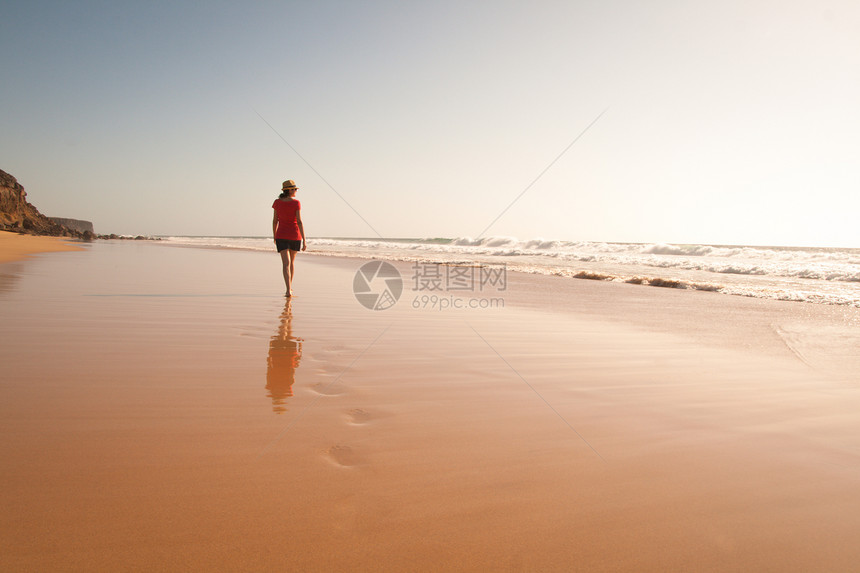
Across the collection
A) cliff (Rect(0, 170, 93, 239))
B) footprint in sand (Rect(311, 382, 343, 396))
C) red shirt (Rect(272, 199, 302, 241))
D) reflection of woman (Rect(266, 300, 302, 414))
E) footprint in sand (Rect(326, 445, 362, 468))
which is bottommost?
footprint in sand (Rect(326, 445, 362, 468))

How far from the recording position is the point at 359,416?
2.32 metres

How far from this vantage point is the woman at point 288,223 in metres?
7.64

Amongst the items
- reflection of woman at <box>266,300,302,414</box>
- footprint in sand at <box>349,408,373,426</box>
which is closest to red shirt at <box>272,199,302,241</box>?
reflection of woman at <box>266,300,302,414</box>

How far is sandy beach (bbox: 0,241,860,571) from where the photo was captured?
1337 millimetres

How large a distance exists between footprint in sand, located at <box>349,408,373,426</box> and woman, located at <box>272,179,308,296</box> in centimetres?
569

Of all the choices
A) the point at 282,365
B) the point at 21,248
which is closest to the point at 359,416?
the point at 282,365

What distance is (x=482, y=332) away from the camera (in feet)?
15.7

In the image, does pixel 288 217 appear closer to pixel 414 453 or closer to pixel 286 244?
pixel 286 244

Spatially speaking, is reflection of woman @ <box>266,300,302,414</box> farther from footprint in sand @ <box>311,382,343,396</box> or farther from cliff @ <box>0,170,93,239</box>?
cliff @ <box>0,170,93,239</box>

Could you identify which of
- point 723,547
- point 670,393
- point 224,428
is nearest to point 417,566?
point 723,547

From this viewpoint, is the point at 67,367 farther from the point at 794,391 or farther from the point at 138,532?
the point at 794,391

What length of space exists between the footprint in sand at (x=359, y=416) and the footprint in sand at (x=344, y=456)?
0.96 ft

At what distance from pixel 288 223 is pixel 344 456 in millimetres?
6473

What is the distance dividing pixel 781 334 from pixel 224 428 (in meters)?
5.72
